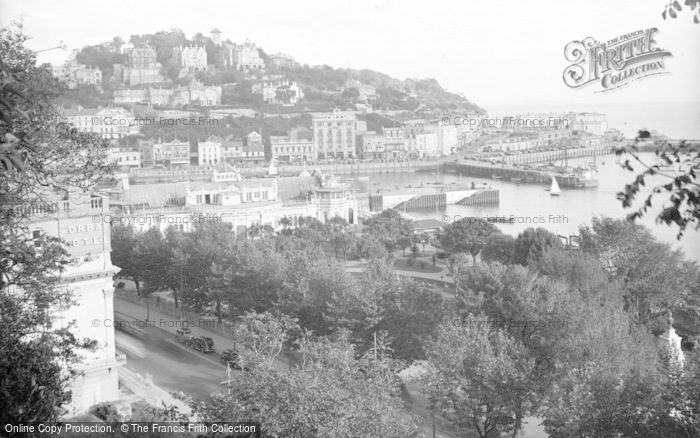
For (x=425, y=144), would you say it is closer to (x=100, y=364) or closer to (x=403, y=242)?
(x=403, y=242)

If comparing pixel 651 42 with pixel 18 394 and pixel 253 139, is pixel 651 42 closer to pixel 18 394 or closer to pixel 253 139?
pixel 18 394

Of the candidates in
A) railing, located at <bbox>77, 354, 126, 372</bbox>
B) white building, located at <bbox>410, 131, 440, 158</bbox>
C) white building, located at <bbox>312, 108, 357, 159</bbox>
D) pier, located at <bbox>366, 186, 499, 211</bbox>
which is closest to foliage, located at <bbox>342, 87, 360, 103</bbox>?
white building, located at <bbox>410, 131, 440, 158</bbox>

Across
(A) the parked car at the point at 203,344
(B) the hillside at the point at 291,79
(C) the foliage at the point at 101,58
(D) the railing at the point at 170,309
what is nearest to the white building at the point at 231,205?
(D) the railing at the point at 170,309

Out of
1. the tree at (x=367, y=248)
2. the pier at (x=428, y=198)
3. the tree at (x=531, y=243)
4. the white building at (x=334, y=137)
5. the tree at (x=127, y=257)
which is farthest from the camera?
the white building at (x=334, y=137)

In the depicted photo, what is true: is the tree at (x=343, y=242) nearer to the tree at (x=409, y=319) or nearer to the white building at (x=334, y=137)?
the tree at (x=409, y=319)

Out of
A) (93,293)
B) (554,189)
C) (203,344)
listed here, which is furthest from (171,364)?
(554,189)

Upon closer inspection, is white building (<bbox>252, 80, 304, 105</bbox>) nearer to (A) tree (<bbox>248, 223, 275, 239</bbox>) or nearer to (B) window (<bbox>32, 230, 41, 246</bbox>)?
(A) tree (<bbox>248, 223, 275, 239</bbox>)

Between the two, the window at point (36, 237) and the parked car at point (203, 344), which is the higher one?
the window at point (36, 237)
